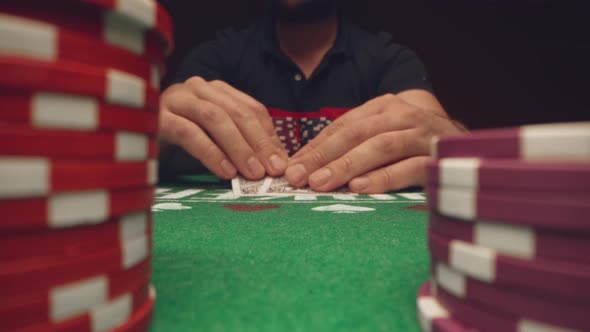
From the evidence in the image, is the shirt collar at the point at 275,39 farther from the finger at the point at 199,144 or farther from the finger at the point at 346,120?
the finger at the point at 199,144

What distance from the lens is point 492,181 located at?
17.5 inches

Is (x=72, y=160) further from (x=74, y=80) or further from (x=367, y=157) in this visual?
(x=367, y=157)

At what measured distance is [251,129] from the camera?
2.10 metres

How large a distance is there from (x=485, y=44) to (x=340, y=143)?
3.05 meters

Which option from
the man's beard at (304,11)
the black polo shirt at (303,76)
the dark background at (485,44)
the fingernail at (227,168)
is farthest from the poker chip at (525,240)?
the dark background at (485,44)

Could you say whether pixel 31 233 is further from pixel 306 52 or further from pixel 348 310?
pixel 306 52

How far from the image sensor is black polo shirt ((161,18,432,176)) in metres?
2.66

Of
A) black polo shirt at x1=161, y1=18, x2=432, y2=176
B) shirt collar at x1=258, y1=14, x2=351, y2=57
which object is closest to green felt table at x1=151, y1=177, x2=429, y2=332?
black polo shirt at x1=161, y1=18, x2=432, y2=176

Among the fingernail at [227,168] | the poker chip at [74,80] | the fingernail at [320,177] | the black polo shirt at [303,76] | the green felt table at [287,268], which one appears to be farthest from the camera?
the black polo shirt at [303,76]

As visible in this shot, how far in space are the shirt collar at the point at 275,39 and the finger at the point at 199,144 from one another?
0.82 m

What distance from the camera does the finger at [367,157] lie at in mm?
1932

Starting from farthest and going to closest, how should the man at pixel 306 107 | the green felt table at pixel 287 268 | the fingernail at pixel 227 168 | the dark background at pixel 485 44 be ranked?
1. the dark background at pixel 485 44
2. the fingernail at pixel 227 168
3. the man at pixel 306 107
4. the green felt table at pixel 287 268

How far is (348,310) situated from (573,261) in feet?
0.89

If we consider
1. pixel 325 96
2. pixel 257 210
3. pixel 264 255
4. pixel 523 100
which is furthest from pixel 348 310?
pixel 523 100
